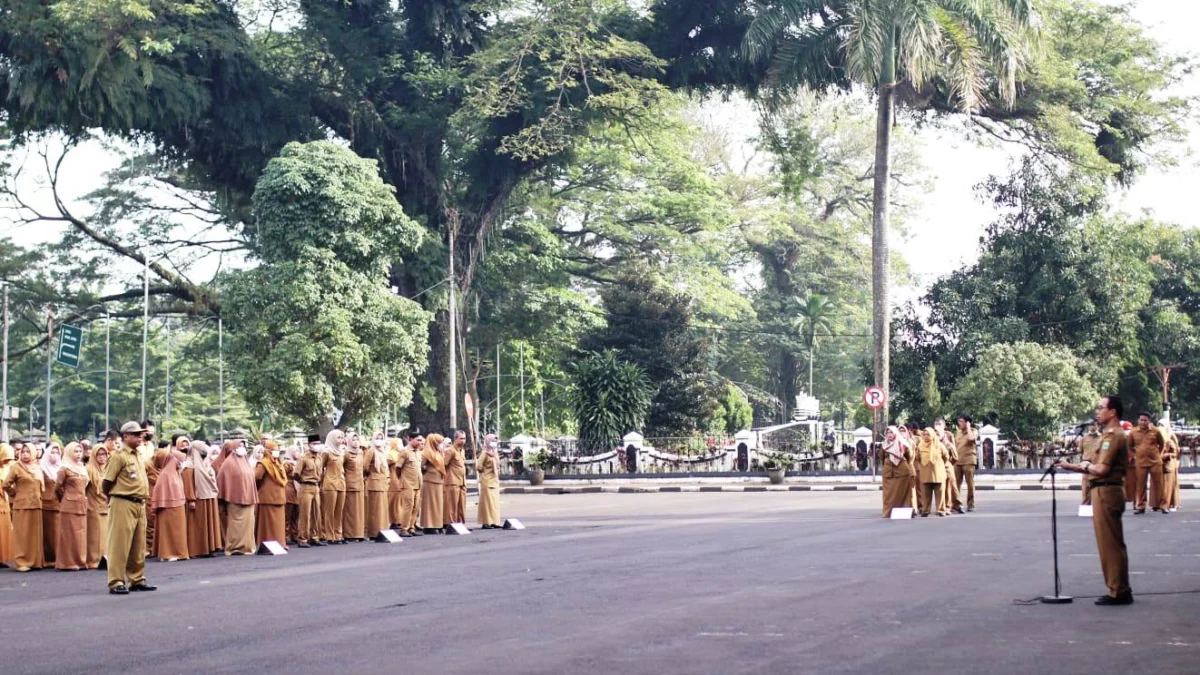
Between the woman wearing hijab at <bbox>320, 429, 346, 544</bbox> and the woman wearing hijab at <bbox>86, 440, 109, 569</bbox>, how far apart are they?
3.94 meters

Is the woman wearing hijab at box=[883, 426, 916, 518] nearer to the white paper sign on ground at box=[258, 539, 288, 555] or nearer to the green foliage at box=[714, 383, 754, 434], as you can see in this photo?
the white paper sign on ground at box=[258, 539, 288, 555]

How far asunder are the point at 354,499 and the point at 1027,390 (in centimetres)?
2700

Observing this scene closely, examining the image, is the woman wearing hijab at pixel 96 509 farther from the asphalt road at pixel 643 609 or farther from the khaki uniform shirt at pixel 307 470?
the khaki uniform shirt at pixel 307 470

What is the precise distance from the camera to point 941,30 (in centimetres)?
4081

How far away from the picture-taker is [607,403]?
5159 centimetres

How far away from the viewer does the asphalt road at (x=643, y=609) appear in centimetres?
966

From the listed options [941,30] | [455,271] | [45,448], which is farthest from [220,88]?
[45,448]

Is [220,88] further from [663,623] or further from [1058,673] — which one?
[1058,673]

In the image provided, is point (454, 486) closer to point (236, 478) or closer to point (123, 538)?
point (236, 478)

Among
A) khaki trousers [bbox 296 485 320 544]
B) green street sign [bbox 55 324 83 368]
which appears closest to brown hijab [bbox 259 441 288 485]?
khaki trousers [bbox 296 485 320 544]

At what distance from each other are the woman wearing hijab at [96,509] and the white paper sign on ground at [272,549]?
7.73 ft

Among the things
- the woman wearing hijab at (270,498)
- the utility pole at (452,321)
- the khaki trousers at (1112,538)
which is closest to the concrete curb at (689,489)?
the utility pole at (452,321)

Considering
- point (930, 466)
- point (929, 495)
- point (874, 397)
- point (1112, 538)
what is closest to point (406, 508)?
point (930, 466)

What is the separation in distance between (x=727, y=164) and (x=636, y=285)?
23267mm
